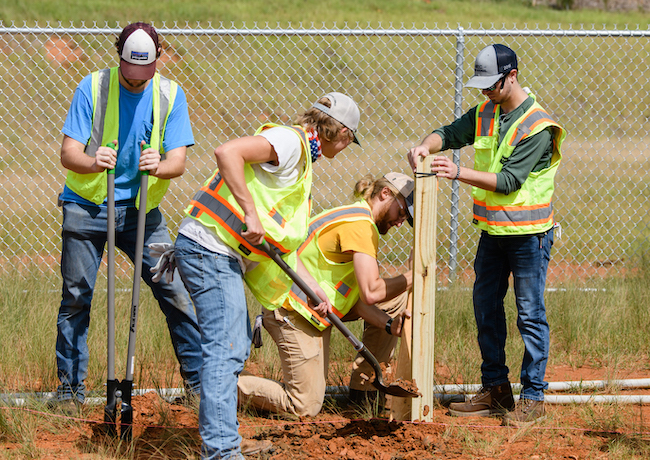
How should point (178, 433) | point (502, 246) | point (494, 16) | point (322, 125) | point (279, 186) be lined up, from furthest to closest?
point (494, 16)
point (502, 246)
point (178, 433)
point (322, 125)
point (279, 186)

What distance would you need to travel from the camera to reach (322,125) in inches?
119

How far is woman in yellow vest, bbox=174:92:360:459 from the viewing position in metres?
2.69

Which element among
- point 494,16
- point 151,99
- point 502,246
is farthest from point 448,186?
point 494,16

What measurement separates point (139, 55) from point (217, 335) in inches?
55.4

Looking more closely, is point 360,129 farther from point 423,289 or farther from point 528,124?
point 423,289

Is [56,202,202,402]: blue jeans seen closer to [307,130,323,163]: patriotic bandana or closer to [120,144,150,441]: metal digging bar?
[120,144,150,441]: metal digging bar

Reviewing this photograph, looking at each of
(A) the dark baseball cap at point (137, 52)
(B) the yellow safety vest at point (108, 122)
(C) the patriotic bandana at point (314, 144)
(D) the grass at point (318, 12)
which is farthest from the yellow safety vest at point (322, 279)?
(D) the grass at point (318, 12)

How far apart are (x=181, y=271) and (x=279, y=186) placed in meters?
0.59

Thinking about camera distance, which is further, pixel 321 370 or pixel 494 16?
pixel 494 16

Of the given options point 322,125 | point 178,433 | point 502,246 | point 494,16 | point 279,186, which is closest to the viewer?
point 279,186

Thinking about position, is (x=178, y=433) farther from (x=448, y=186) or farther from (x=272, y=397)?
(x=448, y=186)

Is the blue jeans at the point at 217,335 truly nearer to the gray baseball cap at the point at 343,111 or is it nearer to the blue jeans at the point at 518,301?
the gray baseball cap at the point at 343,111

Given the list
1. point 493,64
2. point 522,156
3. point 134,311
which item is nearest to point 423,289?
point 522,156

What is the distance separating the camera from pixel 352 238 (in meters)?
3.41
